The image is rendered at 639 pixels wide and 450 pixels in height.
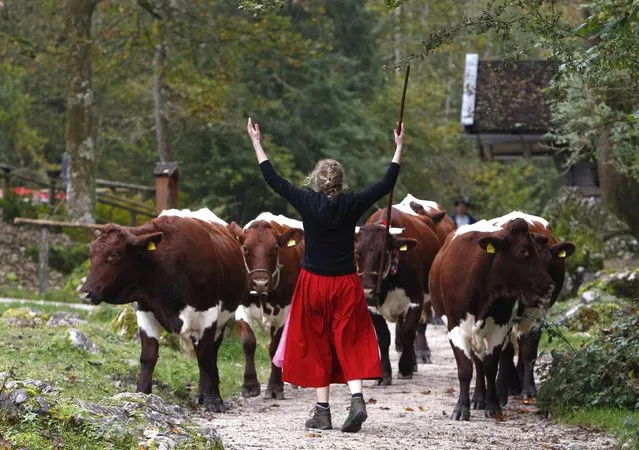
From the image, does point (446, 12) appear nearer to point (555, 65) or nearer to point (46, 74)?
point (46, 74)

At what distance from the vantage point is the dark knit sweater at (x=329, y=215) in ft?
36.6

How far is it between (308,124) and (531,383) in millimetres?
25390

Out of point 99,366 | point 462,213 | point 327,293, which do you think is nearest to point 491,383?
point 327,293

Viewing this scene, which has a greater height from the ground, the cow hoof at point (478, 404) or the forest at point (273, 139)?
the forest at point (273, 139)

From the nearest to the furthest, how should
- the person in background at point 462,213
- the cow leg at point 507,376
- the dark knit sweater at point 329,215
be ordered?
the dark knit sweater at point 329,215 < the cow leg at point 507,376 < the person in background at point 462,213

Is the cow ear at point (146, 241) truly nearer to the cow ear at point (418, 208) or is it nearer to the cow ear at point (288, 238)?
the cow ear at point (288, 238)

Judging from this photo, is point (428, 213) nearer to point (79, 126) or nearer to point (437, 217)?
point (437, 217)

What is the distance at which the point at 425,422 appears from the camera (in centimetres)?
1238

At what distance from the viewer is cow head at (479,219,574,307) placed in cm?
1312

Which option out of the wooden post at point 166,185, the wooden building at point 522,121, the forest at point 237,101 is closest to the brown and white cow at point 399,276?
the forest at point 237,101

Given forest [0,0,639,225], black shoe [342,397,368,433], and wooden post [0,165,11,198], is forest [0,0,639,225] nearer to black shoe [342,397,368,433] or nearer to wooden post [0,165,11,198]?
wooden post [0,165,11,198]

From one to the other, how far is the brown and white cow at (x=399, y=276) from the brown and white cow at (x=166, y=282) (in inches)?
93.1

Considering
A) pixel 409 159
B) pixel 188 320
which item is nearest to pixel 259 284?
pixel 188 320

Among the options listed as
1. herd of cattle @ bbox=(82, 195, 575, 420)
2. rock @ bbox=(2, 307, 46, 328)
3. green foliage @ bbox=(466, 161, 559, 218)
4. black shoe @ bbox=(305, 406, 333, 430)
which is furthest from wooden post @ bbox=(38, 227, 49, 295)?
green foliage @ bbox=(466, 161, 559, 218)
